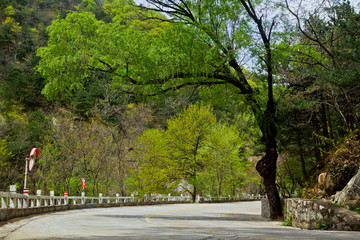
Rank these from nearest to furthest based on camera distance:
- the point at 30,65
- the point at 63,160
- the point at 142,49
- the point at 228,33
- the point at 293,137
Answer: the point at 142,49
the point at 228,33
the point at 293,137
the point at 63,160
the point at 30,65

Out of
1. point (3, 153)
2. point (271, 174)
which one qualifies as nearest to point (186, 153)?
point (3, 153)

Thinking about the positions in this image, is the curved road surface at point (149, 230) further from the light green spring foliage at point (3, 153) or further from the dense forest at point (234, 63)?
the light green spring foliage at point (3, 153)

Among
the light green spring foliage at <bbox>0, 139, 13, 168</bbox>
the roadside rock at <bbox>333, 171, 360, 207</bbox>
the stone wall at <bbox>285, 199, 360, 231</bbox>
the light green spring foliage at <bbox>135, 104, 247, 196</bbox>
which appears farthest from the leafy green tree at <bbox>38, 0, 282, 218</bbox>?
the light green spring foliage at <bbox>135, 104, 247, 196</bbox>

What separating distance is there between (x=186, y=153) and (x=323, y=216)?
35193 millimetres

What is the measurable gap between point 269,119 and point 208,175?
108 ft

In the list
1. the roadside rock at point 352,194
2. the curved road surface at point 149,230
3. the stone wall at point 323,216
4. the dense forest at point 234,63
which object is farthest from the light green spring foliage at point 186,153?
the roadside rock at point 352,194

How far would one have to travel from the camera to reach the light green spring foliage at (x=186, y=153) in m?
44.5

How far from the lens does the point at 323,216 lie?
1155 cm

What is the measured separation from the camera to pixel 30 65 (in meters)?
65.4

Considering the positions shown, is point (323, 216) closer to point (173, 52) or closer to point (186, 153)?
point (173, 52)

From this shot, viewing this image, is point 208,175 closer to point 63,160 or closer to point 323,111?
point 63,160

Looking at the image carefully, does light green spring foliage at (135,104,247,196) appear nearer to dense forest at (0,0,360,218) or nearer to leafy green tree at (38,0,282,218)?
dense forest at (0,0,360,218)

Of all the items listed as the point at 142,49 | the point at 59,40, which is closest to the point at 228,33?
the point at 142,49

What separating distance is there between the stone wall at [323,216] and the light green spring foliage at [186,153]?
3130 centimetres
